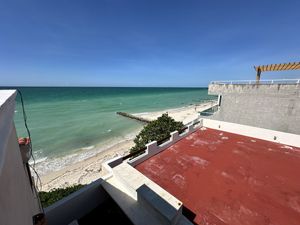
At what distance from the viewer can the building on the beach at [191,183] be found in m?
3.18

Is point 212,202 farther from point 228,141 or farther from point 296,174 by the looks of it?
point 228,141

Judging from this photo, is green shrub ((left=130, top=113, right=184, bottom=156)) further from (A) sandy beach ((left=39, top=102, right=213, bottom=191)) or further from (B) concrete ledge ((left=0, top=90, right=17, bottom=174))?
(B) concrete ledge ((left=0, top=90, right=17, bottom=174))

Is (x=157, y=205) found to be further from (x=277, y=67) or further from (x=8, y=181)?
(x=277, y=67)

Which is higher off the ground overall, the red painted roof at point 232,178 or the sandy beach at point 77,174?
the red painted roof at point 232,178

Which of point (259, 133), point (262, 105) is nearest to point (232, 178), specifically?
point (259, 133)

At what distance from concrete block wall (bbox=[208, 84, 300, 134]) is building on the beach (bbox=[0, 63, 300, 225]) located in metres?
0.08

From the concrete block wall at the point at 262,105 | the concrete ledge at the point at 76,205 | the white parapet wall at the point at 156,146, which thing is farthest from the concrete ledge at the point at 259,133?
the concrete ledge at the point at 76,205

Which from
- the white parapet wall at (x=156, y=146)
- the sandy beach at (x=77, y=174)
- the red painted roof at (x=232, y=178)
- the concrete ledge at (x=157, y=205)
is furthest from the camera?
the sandy beach at (x=77, y=174)

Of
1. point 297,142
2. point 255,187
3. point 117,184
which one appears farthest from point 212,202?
point 297,142

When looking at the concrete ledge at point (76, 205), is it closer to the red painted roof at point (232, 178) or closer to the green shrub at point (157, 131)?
the red painted roof at point (232, 178)

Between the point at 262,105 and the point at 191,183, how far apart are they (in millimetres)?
8418

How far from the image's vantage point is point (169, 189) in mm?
4625

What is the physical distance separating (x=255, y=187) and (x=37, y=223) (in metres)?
5.67

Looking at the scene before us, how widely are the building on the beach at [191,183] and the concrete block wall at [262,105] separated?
0.08 metres
